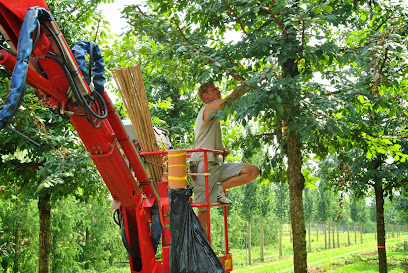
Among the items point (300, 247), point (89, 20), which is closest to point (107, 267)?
point (89, 20)

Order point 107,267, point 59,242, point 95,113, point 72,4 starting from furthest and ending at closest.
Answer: point 107,267 < point 59,242 < point 72,4 < point 95,113

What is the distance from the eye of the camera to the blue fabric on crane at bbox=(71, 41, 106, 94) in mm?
3479

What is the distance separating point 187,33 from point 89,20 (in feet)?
16.8

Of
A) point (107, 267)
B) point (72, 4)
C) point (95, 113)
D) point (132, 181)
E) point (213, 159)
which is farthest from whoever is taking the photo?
point (107, 267)

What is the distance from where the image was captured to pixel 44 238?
9945 mm

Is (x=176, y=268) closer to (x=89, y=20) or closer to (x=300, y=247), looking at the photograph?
(x=300, y=247)

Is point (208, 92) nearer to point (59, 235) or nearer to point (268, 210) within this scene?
point (59, 235)

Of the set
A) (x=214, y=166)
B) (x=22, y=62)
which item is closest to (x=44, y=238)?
(x=214, y=166)

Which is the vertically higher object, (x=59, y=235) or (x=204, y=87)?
(x=204, y=87)

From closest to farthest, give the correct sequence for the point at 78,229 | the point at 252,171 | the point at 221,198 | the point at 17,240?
the point at 221,198
the point at 252,171
the point at 17,240
the point at 78,229

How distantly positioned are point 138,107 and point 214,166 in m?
1.14

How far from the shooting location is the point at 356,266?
16812 mm

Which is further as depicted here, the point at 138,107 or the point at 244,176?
the point at 244,176

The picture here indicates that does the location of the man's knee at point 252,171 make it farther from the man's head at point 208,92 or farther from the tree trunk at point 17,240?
the tree trunk at point 17,240
